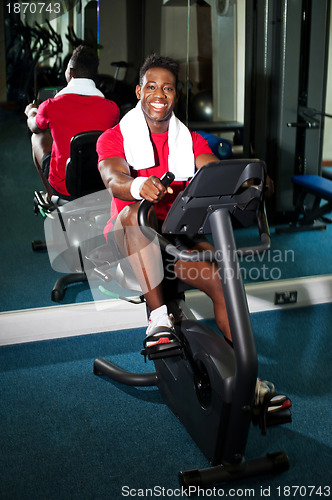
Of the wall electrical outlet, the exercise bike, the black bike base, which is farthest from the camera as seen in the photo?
the wall electrical outlet

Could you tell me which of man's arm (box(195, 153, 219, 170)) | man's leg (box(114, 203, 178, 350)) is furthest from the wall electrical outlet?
man's leg (box(114, 203, 178, 350))

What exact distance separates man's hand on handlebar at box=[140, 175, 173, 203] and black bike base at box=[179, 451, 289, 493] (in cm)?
97

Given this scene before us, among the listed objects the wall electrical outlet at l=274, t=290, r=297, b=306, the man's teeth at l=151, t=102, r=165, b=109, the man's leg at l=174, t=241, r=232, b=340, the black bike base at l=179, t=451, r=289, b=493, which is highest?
the man's teeth at l=151, t=102, r=165, b=109

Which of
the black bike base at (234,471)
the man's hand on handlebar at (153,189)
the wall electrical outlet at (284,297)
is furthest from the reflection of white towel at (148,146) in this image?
the wall electrical outlet at (284,297)

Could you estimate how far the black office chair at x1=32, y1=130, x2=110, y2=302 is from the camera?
8.85 ft

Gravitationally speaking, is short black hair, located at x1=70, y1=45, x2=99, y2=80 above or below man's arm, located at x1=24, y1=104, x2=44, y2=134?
above

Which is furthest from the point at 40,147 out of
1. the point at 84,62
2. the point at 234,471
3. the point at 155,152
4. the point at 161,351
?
the point at 234,471

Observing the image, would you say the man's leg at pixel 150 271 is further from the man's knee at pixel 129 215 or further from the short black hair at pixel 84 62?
the short black hair at pixel 84 62

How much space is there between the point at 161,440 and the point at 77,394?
510mm

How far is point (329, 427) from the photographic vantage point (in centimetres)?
226

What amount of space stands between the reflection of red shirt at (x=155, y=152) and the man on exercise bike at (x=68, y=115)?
0.42m

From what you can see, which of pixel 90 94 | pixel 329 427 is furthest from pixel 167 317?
pixel 90 94

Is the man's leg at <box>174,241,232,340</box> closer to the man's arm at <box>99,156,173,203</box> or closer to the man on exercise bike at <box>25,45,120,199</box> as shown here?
the man's arm at <box>99,156,173,203</box>

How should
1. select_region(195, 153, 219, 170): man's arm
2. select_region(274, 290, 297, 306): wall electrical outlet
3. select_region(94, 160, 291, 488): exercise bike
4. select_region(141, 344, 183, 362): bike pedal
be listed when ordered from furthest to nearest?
select_region(274, 290, 297, 306): wall electrical outlet < select_region(195, 153, 219, 170): man's arm < select_region(141, 344, 183, 362): bike pedal < select_region(94, 160, 291, 488): exercise bike
